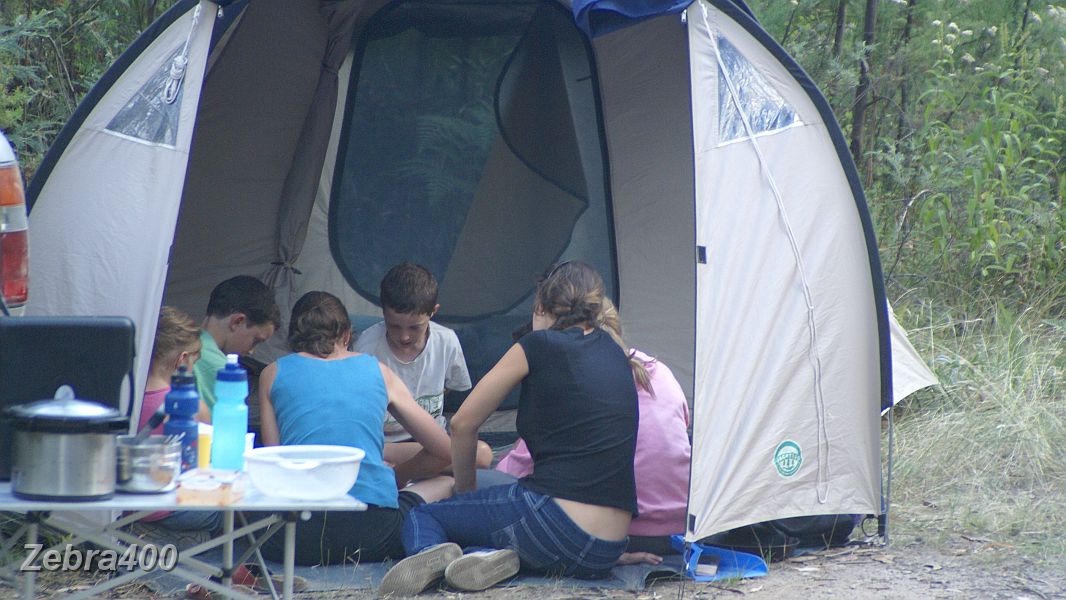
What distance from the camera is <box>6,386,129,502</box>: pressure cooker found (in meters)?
2.32

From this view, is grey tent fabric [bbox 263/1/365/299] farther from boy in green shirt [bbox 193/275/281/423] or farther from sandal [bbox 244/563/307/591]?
sandal [bbox 244/563/307/591]

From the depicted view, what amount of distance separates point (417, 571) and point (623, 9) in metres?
1.83

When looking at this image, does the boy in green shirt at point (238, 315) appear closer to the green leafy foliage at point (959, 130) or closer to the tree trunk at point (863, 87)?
the green leafy foliage at point (959, 130)

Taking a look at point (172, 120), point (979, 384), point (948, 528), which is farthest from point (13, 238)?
point (979, 384)

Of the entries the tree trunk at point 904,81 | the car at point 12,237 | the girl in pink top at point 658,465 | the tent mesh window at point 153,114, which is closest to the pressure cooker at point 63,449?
the car at point 12,237

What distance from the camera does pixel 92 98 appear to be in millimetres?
3596

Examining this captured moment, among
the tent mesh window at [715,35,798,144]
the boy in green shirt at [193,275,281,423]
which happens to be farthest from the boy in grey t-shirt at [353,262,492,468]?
the tent mesh window at [715,35,798,144]

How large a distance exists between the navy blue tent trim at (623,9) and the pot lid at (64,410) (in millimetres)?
1955

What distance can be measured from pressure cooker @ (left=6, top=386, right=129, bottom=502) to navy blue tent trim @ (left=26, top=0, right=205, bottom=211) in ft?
4.80

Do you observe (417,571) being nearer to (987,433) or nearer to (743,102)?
(743,102)

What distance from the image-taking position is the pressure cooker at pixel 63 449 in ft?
7.60

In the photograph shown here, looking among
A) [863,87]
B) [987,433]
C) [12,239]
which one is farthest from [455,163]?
[863,87]

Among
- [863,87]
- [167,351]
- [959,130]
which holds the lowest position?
[167,351]

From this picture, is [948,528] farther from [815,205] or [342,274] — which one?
[342,274]
